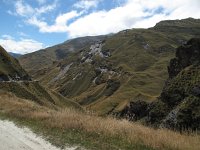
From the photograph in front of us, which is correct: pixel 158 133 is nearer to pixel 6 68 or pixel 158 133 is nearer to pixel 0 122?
pixel 0 122

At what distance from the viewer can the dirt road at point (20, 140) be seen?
1527 cm

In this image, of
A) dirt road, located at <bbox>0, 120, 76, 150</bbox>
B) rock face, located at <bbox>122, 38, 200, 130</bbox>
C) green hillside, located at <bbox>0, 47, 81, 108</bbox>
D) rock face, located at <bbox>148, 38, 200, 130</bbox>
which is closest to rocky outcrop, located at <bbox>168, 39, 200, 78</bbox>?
rock face, located at <bbox>122, 38, 200, 130</bbox>

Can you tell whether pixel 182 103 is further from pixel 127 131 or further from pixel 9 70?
pixel 9 70

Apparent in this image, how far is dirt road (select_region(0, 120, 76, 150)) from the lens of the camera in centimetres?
1527

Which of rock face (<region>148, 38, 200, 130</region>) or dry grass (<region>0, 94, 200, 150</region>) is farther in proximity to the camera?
rock face (<region>148, 38, 200, 130</region>)

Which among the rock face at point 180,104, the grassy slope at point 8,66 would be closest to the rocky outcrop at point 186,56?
the rock face at point 180,104

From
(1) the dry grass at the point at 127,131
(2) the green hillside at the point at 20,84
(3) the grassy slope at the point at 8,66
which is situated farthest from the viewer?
(3) the grassy slope at the point at 8,66

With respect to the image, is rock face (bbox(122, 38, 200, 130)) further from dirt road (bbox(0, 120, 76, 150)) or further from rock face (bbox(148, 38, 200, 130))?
dirt road (bbox(0, 120, 76, 150))

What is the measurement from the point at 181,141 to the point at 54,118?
927 centimetres

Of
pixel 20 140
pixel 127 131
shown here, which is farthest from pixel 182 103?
pixel 20 140

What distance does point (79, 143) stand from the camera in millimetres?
16109

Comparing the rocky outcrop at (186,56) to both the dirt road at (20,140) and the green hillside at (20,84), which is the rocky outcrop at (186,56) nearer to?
the green hillside at (20,84)

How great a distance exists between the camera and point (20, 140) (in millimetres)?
17078

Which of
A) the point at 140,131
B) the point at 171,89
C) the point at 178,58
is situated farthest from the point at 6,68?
the point at 140,131
